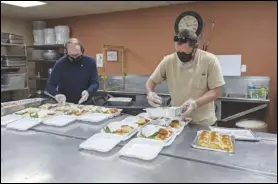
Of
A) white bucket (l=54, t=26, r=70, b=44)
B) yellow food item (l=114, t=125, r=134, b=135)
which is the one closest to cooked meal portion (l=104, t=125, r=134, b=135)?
yellow food item (l=114, t=125, r=134, b=135)

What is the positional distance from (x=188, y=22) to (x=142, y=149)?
5.07 ft

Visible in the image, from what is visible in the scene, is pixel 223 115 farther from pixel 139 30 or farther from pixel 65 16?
pixel 65 16

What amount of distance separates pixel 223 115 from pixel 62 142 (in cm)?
218

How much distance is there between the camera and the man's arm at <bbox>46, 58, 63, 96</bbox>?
174 centimetres

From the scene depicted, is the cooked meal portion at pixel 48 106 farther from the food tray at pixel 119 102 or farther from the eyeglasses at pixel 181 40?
the eyeglasses at pixel 181 40

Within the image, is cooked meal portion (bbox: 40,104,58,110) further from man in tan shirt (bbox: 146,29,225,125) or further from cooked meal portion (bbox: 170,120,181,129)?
cooked meal portion (bbox: 170,120,181,129)

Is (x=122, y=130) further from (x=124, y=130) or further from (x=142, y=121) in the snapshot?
(x=142, y=121)

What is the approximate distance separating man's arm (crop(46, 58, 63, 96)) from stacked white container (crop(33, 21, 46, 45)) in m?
0.19

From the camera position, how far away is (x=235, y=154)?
2.98 ft

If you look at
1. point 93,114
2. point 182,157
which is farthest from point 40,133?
point 182,157

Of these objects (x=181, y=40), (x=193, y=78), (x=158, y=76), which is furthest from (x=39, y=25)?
(x=193, y=78)

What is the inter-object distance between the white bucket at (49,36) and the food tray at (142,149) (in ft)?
3.83

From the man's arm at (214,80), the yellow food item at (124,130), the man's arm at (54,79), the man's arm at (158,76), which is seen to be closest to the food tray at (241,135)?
the man's arm at (214,80)

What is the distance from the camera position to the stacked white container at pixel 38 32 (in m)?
1.58
